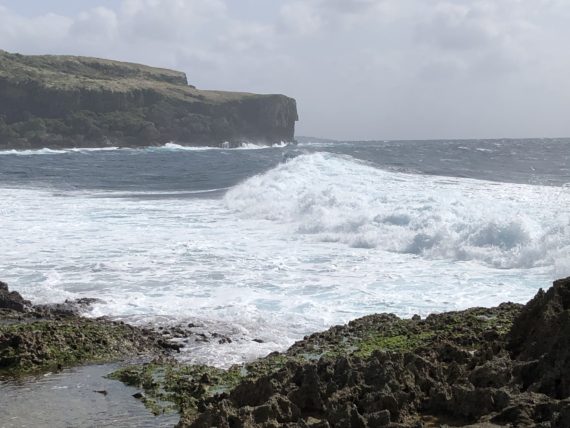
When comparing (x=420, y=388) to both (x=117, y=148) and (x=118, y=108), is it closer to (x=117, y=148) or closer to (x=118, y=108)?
(x=117, y=148)

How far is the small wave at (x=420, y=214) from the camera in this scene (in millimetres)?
19078

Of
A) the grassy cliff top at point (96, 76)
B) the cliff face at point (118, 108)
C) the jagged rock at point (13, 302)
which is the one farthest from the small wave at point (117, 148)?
the jagged rock at point (13, 302)

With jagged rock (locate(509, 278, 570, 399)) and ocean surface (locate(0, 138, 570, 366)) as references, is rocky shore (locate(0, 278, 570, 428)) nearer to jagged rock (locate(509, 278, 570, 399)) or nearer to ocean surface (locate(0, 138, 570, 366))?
jagged rock (locate(509, 278, 570, 399))

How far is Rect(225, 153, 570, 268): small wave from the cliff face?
80601mm

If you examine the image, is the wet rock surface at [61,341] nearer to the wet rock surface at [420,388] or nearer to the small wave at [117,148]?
the wet rock surface at [420,388]

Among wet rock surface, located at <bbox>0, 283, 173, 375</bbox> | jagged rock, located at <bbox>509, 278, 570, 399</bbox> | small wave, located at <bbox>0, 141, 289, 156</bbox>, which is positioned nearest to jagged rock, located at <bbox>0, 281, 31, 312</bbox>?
wet rock surface, located at <bbox>0, 283, 173, 375</bbox>

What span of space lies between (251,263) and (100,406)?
10.0 meters

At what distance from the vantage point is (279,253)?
19.6 m

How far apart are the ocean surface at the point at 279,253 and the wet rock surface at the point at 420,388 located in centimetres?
336

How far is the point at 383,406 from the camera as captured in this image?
19.7ft

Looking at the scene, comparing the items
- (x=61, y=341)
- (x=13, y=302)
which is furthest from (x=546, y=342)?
(x=13, y=302)

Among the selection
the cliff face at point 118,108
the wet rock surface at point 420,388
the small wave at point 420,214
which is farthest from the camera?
the cliff face at point 118,108

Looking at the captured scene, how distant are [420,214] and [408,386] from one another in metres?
17.5

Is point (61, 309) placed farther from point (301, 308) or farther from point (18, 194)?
point (18, 194)
